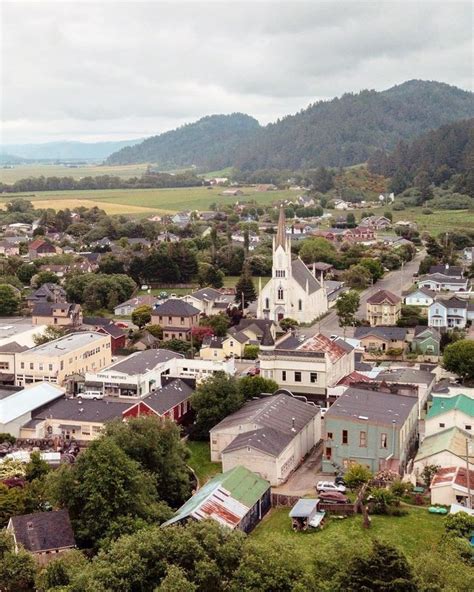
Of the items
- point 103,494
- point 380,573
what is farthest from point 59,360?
point 380,573

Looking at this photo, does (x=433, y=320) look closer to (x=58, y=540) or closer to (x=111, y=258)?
(x=111, y=258)

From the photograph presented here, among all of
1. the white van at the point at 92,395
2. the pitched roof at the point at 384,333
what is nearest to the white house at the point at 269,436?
the white van at the point at 92,395

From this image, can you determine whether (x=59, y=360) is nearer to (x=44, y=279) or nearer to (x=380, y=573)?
(x=380, y=573)

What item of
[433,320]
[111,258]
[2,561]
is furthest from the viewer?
[111,258]

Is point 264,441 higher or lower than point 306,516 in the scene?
higher

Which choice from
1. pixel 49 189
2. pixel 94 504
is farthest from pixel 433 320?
pixel 49 189

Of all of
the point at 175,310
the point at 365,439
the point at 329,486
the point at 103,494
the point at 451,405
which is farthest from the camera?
the point at 175,310

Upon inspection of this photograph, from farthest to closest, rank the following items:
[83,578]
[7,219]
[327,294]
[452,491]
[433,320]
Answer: [7,219], [327,294], [433,320], [452,491], [83,578]

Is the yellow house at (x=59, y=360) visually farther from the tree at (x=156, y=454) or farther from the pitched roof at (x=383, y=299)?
the pitched roof at (x=383, y=299)
